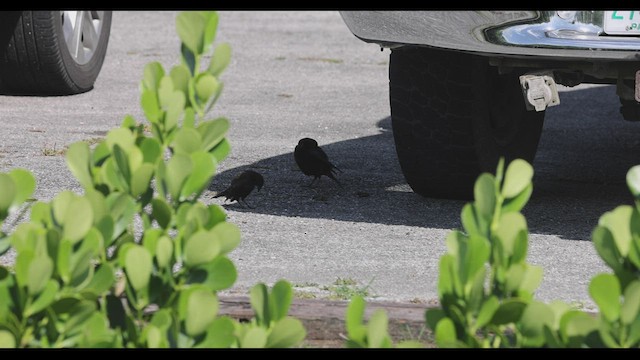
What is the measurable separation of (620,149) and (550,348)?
4.93 m

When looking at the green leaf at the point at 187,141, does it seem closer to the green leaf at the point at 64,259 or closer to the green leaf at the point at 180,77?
the green leaf at the point at 180,77

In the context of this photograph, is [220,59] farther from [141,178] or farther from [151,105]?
[141,178]

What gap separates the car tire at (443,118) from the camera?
4.91 meters

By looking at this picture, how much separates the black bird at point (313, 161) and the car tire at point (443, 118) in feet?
1.70

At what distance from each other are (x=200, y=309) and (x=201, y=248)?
0.14 m

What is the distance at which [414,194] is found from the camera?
17.7 ft

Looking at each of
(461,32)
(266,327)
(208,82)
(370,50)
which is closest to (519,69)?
(461,32)

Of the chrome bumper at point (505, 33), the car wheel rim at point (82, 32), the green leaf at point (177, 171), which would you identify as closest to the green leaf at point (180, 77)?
the green leaf at point (177, 171)

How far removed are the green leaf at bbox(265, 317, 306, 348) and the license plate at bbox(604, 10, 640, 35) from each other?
Result: 2465 mm

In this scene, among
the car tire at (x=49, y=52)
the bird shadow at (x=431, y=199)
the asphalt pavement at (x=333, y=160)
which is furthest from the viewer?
the car tire at (x=49, y=52)

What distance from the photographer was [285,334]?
91.0 inches

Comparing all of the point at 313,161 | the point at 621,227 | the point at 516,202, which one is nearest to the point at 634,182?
the point at 621,227

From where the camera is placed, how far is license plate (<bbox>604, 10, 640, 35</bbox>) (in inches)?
169
